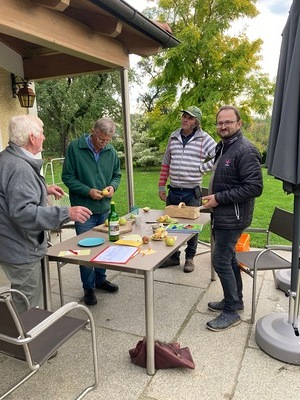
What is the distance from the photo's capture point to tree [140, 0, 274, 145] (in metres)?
10.4

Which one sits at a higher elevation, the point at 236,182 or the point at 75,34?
the point at 75,34

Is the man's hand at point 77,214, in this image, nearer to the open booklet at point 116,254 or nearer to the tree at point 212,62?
the open booklet at point 116,254

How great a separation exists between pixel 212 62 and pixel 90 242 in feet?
32.7

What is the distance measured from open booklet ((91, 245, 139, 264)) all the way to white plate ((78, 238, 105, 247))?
0.11 meters

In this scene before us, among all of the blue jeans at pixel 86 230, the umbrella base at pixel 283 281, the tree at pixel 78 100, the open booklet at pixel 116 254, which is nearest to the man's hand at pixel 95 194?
the blue jeans at pixel 86 230

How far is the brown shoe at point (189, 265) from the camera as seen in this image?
3820mm

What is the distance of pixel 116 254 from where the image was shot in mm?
2162

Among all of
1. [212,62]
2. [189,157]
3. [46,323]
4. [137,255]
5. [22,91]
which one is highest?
[212,62]

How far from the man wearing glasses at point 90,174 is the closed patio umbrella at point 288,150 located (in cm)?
147

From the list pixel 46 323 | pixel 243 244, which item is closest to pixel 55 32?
pixel 46 323

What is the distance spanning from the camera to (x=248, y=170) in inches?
93.8

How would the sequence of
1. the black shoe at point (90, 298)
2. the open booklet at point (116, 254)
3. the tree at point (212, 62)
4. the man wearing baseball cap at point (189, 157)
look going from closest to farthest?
the open booklet at point (116, 254) → the black shoe at point (90, 298) → the man wearing baseball cap at point (189, 157) → the tree at point (212, 62)

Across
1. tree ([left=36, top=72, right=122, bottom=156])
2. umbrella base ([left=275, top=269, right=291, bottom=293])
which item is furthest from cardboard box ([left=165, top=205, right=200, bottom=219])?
tree ([left=36, top=72, right=122, bottom=156])

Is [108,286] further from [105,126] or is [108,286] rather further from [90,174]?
[105,126]
